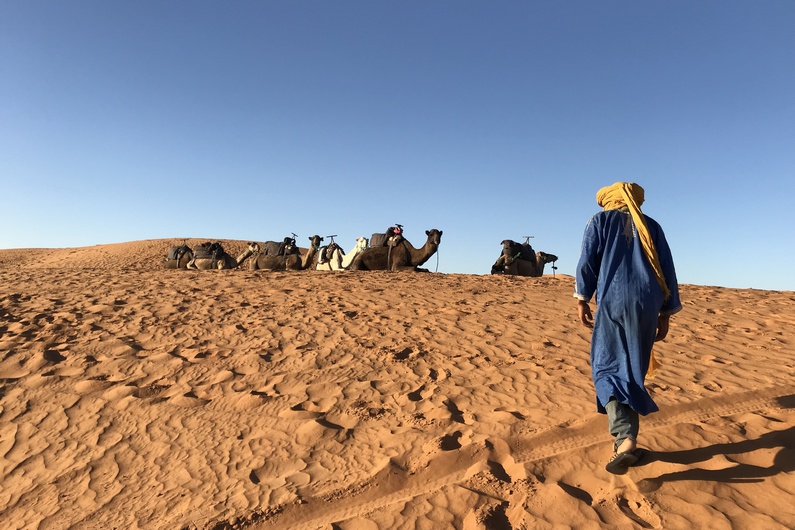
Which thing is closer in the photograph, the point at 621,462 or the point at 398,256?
the point at 621,462

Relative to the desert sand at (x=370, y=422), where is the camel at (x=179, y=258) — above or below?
above

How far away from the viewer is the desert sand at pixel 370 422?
3055 mm

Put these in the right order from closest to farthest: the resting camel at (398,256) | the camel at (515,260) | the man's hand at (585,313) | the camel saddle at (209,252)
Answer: the man's hand at (585,313)
the resting camel at (398,256)
the camel at (515,260)
the camel saddle at (209,252)

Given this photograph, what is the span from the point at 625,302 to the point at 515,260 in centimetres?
1515

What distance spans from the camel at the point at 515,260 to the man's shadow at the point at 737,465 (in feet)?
46.2

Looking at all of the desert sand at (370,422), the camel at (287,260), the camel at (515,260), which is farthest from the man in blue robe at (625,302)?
the camel at (287,260)

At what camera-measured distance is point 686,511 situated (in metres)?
2.80

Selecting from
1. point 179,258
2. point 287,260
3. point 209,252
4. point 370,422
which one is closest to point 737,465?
point 370,422

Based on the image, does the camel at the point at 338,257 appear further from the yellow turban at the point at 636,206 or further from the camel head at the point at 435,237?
the yellow turban at the point at 636,206

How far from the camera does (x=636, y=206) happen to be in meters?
3.43

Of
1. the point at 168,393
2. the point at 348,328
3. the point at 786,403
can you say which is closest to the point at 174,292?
the point at 348,328

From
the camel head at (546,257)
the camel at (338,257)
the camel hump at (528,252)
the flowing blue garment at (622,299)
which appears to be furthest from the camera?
the camel head at (546,257)

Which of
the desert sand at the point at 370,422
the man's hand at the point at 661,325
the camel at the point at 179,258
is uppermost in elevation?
the camel at the point at 179,258

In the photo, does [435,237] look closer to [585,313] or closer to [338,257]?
[338,257]
